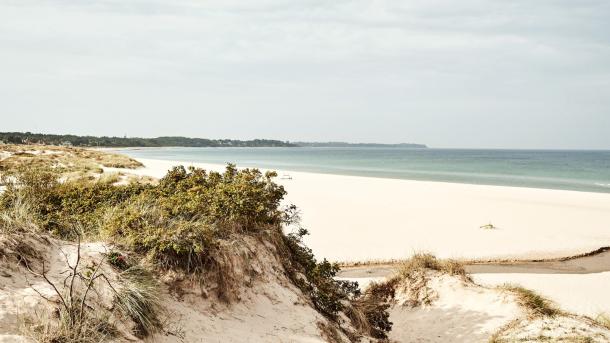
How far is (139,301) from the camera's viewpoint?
529cm

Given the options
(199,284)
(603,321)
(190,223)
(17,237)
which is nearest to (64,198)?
(190,223)

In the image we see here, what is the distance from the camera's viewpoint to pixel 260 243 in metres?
8.12

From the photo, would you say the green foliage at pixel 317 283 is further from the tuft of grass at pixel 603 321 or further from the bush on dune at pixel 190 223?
the tuft of grass at pixel 603 321

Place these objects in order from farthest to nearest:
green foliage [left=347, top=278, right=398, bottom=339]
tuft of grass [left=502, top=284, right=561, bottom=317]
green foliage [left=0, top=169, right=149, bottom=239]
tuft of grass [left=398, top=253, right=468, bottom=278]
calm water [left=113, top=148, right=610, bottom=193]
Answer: calm water [left=113, top=148, right=610, bottom=193] < tuft of grass [left=398, top=253, right=468, bottom=278] < tuft of grass [left=502, top=284, right=561, bottom=317] < green foliage [left=347, top=278, right=398, bottom=339] < green foliage [left=0, top=169, right=149, bottom=239]

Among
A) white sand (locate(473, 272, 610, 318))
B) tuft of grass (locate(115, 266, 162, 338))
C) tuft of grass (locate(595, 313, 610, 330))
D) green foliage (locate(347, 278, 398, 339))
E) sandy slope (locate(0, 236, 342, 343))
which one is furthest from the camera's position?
white sand (locate(473, 272, 610, 318))

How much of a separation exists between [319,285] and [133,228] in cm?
356

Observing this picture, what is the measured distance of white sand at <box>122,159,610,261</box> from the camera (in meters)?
18.9

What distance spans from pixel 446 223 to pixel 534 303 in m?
13.6

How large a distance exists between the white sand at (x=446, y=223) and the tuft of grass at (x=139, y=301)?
9.47 metres

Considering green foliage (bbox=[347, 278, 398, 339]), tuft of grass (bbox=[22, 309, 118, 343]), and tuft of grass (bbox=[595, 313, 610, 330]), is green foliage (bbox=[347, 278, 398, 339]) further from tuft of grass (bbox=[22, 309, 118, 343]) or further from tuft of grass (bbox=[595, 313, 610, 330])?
tuft of grass (bbox=[22, 309, 118, 343])

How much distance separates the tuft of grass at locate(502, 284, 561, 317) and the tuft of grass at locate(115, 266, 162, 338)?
25.9ft

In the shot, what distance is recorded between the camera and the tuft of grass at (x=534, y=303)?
9812 millimetres

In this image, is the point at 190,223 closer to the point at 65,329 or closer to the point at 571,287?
the point at 65,329

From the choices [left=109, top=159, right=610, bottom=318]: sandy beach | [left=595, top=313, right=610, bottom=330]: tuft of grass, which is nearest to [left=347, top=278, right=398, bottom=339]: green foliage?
[left=109, top=159, right=610, bottom=318]: sandy beach
